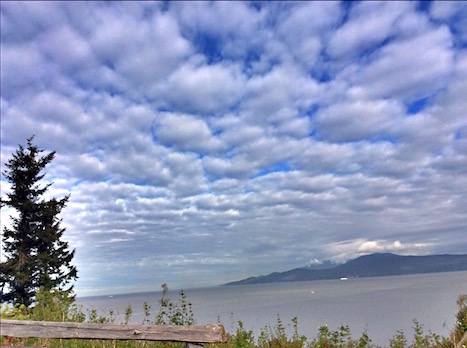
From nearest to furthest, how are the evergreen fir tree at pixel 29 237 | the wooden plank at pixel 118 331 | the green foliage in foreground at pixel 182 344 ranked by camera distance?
the wooden plank at pixel 118 331 → the green foliage in foreground at pixel 182 344 → the evergreen fir tree at pixel 29 237

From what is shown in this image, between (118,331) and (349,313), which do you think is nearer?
(118,331)

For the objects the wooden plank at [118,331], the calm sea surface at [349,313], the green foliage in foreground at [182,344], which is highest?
the wooden plank at [118,331]

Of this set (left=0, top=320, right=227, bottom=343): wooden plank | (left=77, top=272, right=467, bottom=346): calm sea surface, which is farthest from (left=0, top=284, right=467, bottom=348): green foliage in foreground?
(left=0, top=320, right=227, bottom=343): wooden plank

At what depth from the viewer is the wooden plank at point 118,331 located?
217 inches

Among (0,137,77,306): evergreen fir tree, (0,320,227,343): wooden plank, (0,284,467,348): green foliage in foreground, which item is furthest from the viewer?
(0,137,77,306): evergreen fir tree

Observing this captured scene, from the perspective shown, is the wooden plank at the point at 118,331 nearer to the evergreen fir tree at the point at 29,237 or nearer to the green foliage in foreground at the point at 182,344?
the green foliage in foreground at the point at 182,344

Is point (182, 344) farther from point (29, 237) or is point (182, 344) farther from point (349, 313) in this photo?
point (349, 313)

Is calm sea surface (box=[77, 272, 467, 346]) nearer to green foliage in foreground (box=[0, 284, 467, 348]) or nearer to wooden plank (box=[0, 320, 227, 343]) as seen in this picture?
green foliage in foreground (box=[0, 284, 467, 348])

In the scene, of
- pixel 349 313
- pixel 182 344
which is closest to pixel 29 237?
pixel 182 344

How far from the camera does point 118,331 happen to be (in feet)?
18.6

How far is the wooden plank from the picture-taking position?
551 centimetres

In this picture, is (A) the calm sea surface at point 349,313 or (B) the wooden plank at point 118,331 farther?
(A) the calm sea surface at point 349,313

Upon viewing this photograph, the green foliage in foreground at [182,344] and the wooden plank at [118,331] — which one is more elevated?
the wooden plank at [118,331]

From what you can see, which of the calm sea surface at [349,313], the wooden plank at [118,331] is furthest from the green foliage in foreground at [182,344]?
the wooden plank at [118,331]
